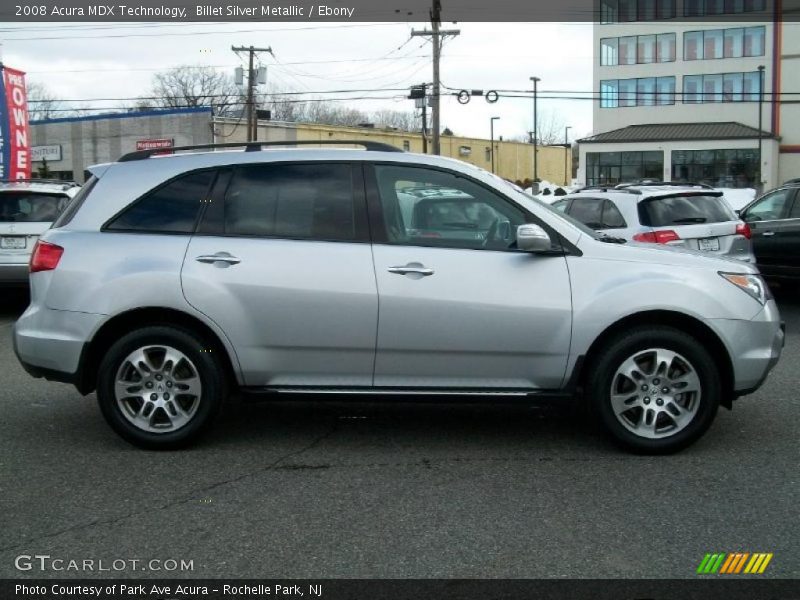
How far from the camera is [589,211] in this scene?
11.0m

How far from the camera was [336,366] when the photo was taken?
17.7 ft

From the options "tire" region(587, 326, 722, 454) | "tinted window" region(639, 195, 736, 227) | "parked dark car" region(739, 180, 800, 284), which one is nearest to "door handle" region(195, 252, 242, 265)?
"tire" region(587, 326, 722, 454)

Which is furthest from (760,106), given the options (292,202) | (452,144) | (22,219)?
(292,202)

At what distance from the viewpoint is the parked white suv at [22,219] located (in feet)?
36.6

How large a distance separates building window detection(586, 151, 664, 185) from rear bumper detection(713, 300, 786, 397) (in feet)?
197

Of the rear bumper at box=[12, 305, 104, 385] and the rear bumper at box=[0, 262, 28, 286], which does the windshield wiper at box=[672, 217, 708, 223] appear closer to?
the rear bumper at box=[12, 305, 104, 385]

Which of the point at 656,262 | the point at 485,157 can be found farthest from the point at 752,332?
the point at 485,157

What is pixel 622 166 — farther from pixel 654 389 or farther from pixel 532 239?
pixel 532 239

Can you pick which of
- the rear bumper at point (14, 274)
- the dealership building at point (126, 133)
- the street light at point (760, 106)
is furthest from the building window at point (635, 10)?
the rear bumper at point (14, 274)

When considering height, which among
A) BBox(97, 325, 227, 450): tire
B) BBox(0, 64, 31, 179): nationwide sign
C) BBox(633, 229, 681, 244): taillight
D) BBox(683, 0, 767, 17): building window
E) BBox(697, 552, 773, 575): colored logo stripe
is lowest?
BBox(697, 552, 773, 575): colored logo stripe

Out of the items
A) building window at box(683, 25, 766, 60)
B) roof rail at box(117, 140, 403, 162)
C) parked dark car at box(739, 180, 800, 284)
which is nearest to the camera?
roof rail at box(117, 140, 403, 162)

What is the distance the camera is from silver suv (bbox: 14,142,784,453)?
5.31 m

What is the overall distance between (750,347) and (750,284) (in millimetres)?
404

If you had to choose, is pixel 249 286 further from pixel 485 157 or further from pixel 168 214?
pixel 485 157
